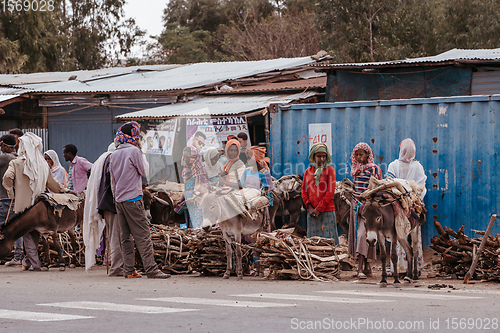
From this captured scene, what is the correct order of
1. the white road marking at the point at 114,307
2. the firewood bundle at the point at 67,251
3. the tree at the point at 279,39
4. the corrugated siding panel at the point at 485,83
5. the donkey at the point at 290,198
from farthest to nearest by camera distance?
the tree at the point at 279,39 < the corrugated siding panel at the point at 485,83 < the firewood bundle at the point at 67,251 < the donkey at the point at 290,198 < the white road marking at the point at 114,307

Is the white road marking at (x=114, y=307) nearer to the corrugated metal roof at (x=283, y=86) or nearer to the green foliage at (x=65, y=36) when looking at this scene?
the corrugated metal roof at (x=283, y=86)

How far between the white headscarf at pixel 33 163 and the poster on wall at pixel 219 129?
423 cm

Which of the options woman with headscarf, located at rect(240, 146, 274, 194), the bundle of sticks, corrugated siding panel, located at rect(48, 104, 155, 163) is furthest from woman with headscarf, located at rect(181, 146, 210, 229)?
corrugated siding panel, located at rect(48, 104, 155, 163)

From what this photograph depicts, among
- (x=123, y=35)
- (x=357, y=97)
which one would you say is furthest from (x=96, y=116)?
(x=123, y=35)

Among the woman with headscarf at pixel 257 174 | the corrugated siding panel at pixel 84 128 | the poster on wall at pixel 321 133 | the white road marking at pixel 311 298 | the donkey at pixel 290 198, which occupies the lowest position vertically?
the white road marking at pixel 311 298

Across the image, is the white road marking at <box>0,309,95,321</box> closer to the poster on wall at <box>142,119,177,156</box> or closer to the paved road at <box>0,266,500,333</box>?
the paved road at <box>0,266,500,333</box>

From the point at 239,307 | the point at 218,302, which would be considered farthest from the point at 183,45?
the point at 239,307

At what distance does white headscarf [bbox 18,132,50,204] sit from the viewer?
12.4m

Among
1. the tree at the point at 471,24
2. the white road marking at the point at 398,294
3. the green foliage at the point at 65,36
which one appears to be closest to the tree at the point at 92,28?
the green foliage at the point at 65,36

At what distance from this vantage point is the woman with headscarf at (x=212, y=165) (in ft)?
38.0

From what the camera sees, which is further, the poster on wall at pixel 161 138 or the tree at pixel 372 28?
the tree at pixel 372 28

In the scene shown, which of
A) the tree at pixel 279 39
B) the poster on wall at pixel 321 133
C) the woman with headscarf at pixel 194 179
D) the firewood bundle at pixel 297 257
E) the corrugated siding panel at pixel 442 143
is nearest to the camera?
the firewood bundle at pixel 297 257

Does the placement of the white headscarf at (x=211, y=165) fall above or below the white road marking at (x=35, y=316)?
above

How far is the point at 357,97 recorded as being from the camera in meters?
17.8
